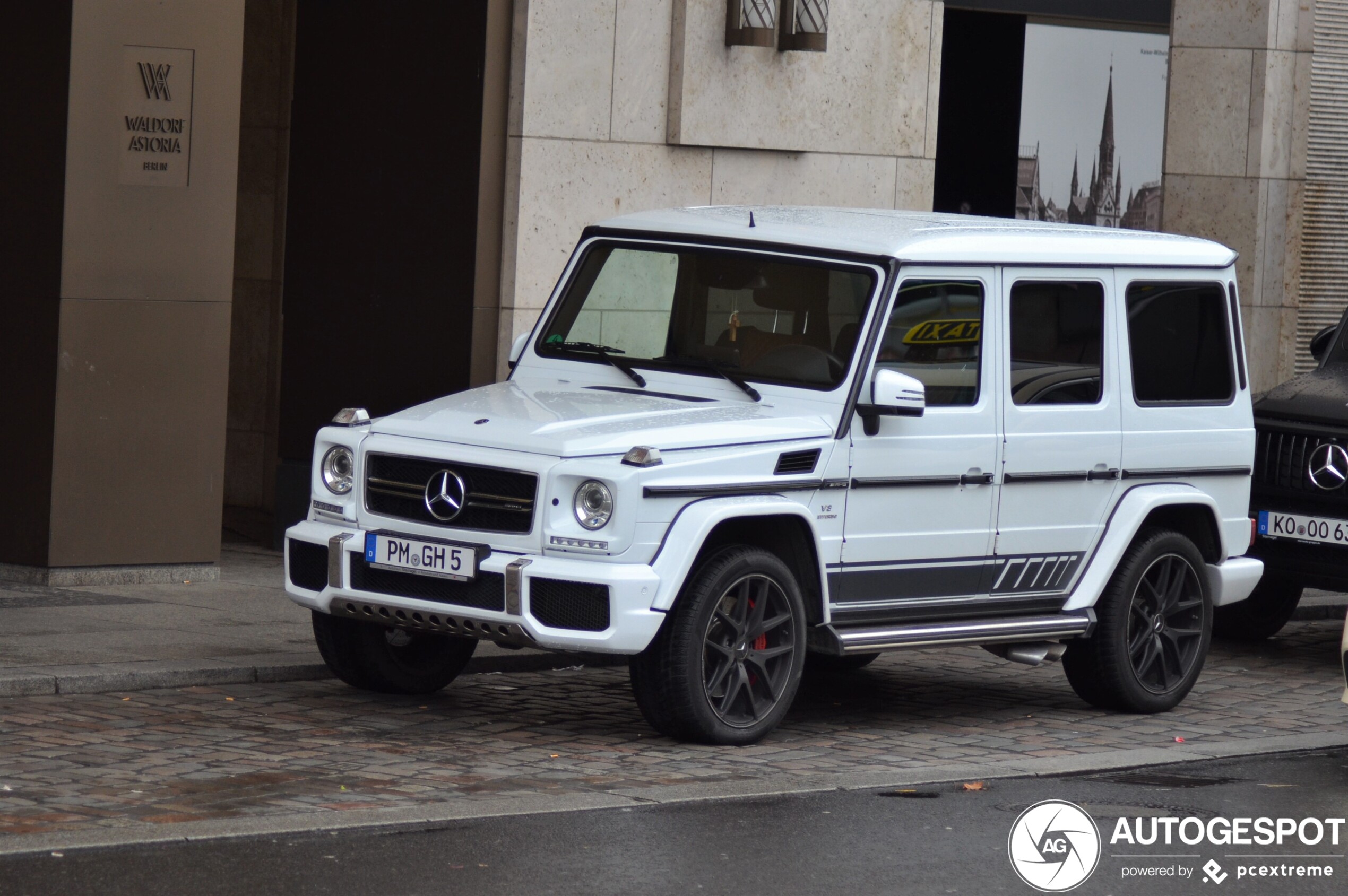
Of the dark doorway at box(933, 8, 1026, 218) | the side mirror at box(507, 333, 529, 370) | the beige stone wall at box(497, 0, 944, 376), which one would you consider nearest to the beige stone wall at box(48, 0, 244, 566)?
the beige stone wall at box(497, 0, 944, 376)

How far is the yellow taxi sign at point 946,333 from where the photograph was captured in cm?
929

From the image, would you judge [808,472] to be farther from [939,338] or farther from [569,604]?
[569,604]

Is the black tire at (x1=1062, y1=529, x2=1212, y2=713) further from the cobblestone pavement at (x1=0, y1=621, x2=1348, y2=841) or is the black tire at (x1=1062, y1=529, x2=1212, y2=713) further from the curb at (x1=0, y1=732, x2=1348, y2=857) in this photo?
the curb at (x1=0, y1=732, x2=1348, y2=857)

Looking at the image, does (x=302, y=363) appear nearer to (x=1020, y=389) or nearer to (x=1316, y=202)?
(x=1020, y=389)

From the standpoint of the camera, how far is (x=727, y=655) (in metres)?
8.56

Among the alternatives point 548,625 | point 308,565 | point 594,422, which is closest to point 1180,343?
point 594,422

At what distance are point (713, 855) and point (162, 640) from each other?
4257 mm

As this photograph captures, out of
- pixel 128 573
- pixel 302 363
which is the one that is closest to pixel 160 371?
pixel 128 573

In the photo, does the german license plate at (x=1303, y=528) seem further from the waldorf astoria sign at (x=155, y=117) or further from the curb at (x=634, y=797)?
the waldorf astoria sign at (x=155, y=117)

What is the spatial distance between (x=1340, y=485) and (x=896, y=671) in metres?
2.64

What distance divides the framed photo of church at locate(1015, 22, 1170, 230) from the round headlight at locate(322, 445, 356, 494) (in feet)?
33.3

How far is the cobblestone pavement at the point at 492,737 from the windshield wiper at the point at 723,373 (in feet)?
4.60

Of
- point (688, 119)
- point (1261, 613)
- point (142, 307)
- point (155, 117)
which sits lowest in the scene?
point (1261, 613)

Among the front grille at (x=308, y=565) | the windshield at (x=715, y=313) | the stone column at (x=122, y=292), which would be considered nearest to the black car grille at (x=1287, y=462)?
the windshield at (x=715, y=313)
